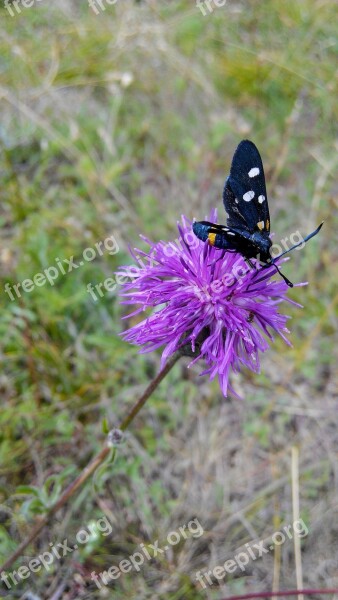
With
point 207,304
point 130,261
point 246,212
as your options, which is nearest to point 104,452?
point 207,304

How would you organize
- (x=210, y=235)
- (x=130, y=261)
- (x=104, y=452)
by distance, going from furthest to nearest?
(x=130, y=261), (x=104, y=452), (x=210, y=235)

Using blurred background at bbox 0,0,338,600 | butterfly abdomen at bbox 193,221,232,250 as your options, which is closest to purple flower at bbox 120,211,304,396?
butterfly abdomen at bbox 193,221,232,250

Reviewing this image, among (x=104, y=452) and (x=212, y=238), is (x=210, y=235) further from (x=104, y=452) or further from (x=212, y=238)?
(x=104, y=452)

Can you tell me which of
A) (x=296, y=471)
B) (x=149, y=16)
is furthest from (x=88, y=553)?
(x=149, y=16)

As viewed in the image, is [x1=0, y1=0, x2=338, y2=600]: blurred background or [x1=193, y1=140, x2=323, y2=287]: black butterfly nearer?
[x1=193, y1=140, x2=323, y2=287]: black butterfly

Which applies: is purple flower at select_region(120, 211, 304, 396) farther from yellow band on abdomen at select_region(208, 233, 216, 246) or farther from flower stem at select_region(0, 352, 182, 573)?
yellow band on abdomen at select_region(208, 233, 216, 246)

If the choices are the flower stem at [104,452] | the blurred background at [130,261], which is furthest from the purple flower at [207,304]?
the blurred background at [130,261]
